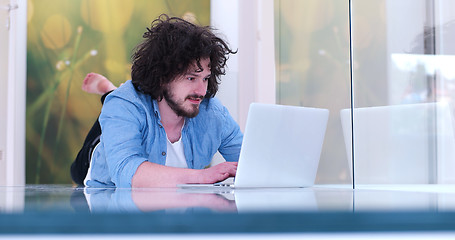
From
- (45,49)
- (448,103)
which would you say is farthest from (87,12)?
(448,103)

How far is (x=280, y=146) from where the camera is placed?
50.5 inches

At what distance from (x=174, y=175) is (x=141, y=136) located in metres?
0.28

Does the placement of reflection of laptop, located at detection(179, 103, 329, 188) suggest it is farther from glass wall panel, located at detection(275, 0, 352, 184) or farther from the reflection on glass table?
the reflection on glass table

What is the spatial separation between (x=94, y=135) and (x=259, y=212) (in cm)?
227

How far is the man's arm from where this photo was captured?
1.58 metres

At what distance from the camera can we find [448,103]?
1121mm

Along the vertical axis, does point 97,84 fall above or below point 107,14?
below

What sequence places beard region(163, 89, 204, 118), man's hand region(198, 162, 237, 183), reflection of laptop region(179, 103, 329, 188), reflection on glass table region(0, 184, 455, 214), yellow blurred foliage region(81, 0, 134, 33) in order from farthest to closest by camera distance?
yellow blurred foliage region(81, 0, 134, 33), beard region(163, 89, 204, 118), man's hand region(198, 162, 237, 183), reflection of laptop region(179, 103, 329, 188), reflection on glass table region(0, 184, 455, 214)

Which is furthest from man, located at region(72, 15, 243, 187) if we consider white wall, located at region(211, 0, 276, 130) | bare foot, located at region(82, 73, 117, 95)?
bare foot, located at region(82, 73, 117, 95)

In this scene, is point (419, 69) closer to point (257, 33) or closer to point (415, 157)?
point (415, 157)

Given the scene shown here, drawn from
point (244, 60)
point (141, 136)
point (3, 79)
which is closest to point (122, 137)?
point (141, 136)

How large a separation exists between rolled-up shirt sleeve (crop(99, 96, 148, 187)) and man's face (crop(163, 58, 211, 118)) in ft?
0.57

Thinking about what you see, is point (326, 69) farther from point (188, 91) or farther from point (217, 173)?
point (188, 91)

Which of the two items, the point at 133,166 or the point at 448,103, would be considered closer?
the point at 448,103
